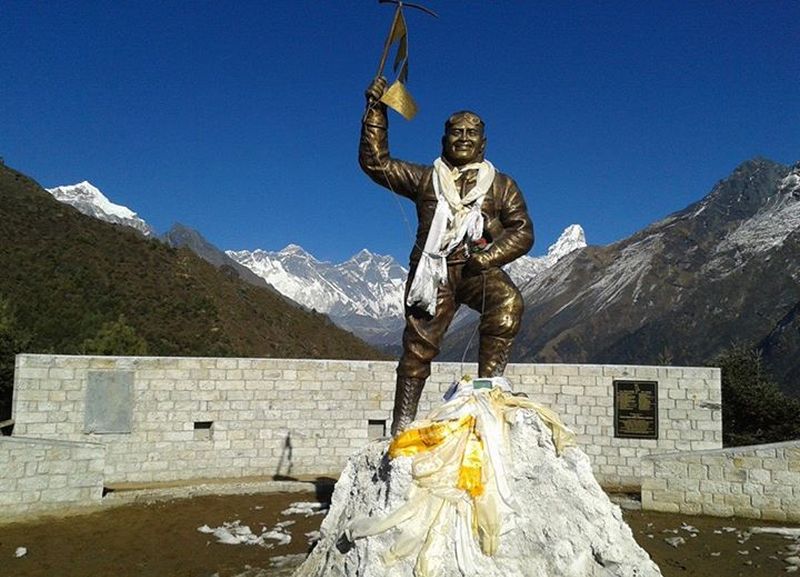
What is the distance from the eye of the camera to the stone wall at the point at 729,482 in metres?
7.27

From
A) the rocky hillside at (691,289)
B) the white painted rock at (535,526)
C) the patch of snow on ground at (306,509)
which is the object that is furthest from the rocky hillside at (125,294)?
the white painted rock at (535,526)

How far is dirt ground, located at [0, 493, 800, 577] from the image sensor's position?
215 inches

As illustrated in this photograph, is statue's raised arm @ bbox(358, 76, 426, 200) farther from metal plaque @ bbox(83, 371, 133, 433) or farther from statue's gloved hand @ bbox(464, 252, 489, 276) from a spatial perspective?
metal plaque @ bbox(83, 371, 133, 433)

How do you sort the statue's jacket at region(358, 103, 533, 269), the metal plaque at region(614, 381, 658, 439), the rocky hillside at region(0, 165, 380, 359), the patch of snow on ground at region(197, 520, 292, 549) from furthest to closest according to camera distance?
the rocky hillside at region(0, 165, 380, 359) < the metal plaque at region(614, 381, 658, 439) < the patch of snow on ground at region(197, 520, 292, 549) < the statue's jacket at region(358, 103, 533, 269)

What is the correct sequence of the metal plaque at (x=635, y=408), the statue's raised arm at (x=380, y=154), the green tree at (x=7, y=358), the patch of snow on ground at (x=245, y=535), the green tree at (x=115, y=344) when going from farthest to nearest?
1. the green tree at (x=115, y=344)
2. the green tree at (x=7, y=358)
3. the metal plaque at (x=635, y=408)
4. the patch of snow on ground at (x=245, y=535)
5. the statue's raised arm at (x=380, y=154)

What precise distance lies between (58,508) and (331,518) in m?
4.42

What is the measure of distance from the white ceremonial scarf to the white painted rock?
3.90ft

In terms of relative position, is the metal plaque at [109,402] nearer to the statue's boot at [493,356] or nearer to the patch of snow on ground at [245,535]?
the patch of snow on ground at [245,535]

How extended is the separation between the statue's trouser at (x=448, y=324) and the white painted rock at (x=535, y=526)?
75 cm

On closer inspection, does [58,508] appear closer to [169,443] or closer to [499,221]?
[169,443]

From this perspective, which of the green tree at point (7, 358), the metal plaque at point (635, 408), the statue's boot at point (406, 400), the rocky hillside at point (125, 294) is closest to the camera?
the statue's boot at point (406, 400)

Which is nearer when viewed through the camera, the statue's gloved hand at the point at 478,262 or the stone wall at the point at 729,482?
the statue's gloved hand at the point at 478,262

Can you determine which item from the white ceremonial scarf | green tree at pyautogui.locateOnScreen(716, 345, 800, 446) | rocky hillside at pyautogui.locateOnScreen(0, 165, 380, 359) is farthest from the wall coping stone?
rocky hillside at pyautogui.locateOnScreen(0, 165, 380, 359)

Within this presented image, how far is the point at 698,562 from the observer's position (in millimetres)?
5691
